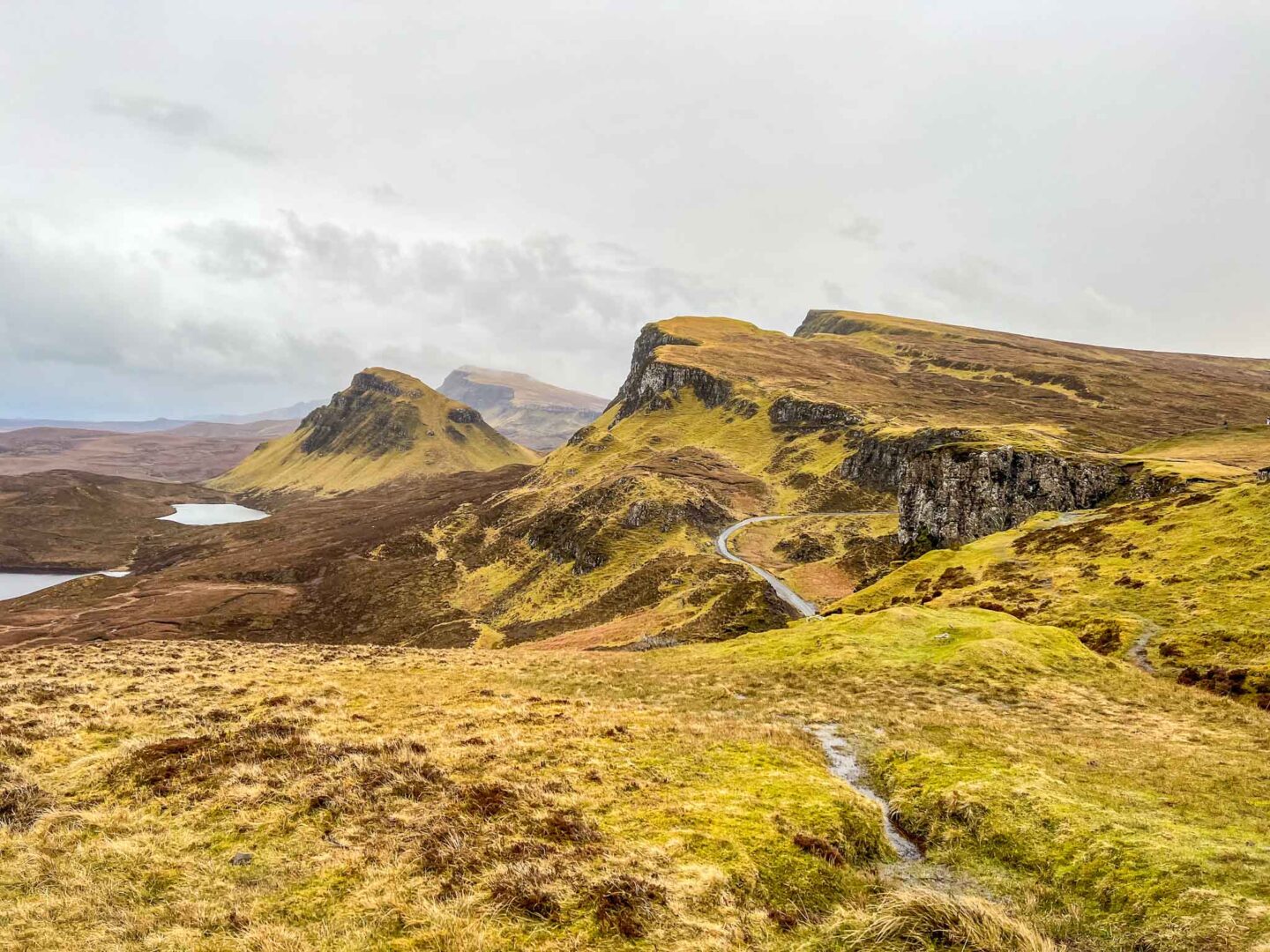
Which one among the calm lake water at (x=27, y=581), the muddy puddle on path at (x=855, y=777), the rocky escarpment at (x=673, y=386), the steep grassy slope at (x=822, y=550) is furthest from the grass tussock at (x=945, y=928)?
the calm lake water at (x=27, y=581)

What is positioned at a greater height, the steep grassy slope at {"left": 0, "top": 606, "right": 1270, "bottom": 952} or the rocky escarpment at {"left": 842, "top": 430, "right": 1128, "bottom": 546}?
the rocky escarpment at {"left": 842, "top": 430, "right": 1128, "bottom": 546}

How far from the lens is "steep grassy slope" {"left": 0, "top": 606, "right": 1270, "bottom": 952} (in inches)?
378

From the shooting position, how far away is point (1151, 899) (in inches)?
Answer: 408

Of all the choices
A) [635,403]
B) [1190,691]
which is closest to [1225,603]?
[1190,691]

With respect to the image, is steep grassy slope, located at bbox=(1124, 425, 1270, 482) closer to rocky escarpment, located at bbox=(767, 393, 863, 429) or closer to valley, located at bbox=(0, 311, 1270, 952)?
valley, located at bbox=(0, 311, 1270, 952)

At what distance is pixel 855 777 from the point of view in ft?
59.7

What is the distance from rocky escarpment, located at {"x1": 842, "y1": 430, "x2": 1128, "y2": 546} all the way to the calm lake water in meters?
190

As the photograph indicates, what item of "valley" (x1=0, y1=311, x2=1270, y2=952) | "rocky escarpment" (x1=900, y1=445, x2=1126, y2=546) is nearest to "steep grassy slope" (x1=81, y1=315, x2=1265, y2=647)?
"rocky escarpment" (x1=900, y1=445, x2=1126, y2=546)

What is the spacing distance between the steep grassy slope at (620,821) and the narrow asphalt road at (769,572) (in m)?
40.3

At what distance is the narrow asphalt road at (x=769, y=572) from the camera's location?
68250 millimetres

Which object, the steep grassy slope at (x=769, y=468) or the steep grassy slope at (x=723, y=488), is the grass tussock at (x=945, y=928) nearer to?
the steep grassy slope at (x=723, y=488)

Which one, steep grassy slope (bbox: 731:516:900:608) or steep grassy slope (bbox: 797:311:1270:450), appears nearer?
steep grassy slope (bbox: 731:516:900:608)

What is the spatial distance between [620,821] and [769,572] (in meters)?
72.0

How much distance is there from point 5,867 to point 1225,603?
53020 millimetres
